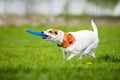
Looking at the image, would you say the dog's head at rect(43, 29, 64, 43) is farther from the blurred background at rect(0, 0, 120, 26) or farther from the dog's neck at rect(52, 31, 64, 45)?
the blurred background at rect(0, 0, 120, 26)

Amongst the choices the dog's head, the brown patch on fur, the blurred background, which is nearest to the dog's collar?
the dog's head

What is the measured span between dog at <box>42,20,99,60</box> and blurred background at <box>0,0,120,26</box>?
75.4 ft

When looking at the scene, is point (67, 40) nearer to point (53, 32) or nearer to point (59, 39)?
point (59, 39)

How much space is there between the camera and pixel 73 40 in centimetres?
1018

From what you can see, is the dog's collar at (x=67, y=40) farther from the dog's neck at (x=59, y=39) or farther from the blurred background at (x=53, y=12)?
the blurred background at (x=53, y=12)

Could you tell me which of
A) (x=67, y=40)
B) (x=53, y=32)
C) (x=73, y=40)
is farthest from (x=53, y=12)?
(x=53, y=32)

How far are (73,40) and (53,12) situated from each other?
24.8 metres

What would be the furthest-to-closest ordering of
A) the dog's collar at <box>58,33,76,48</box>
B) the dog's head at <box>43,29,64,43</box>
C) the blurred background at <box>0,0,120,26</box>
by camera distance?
1. the blurred background at <box>0,0,120,26</box>
2. the dog's collar at <box>58,33,76,48</box>
3. the dog's head at <box>43,29,64,43</box>

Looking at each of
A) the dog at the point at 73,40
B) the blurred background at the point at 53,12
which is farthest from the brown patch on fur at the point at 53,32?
the blurred background at the point at 53,12

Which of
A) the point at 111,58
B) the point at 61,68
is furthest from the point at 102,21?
the point at 61,68

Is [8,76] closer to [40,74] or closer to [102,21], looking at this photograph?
[40,74]

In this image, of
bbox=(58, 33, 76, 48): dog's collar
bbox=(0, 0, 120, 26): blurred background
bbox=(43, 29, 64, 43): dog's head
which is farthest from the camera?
bbox=(0, 0, 120, 26): blurred background

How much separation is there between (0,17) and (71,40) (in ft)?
80.6

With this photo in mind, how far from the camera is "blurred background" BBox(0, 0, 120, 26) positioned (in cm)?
3397
